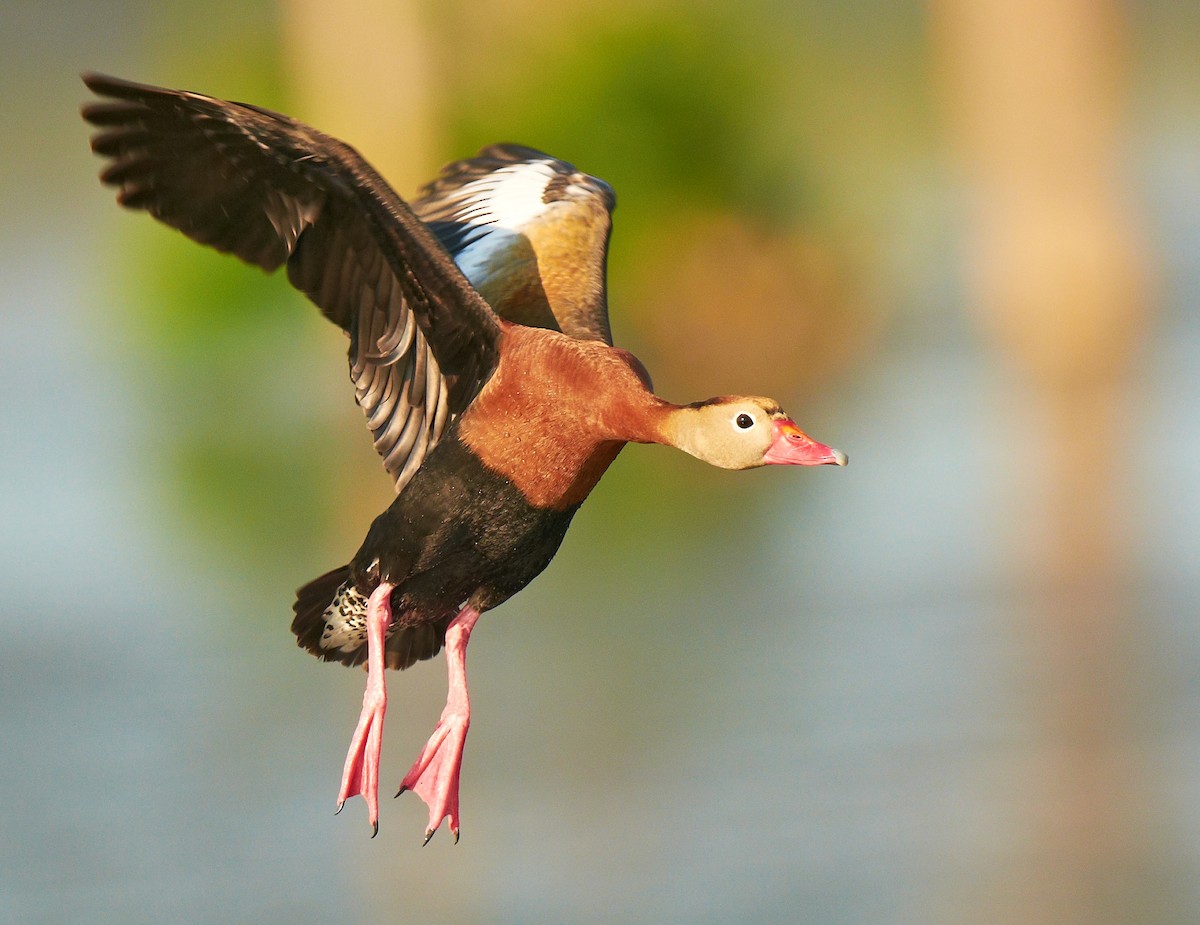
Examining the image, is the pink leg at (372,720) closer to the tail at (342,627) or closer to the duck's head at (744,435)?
the tail at (342,627)

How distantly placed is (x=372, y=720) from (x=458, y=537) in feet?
1.49

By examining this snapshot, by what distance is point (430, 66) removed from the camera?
1338 centimetres

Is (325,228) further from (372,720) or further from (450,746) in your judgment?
(450,746)

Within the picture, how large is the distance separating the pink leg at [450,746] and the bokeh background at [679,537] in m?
3.61

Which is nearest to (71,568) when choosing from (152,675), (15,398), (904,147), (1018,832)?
(152,675)

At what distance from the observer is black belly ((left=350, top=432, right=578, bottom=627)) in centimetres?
405

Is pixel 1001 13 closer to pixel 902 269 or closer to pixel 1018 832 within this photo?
pixel 902 269

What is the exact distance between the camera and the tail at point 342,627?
14.7ft

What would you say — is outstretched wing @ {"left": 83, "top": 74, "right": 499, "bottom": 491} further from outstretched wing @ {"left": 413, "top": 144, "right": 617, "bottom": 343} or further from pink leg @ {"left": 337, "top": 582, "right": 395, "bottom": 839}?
outstretched wing @ {"left": 413, "top": 144, "right": 617, "bottom": 343}

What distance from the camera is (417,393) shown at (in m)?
4.24

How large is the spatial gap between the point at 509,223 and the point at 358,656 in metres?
1.30

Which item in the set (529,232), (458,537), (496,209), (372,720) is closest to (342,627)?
(372,720)

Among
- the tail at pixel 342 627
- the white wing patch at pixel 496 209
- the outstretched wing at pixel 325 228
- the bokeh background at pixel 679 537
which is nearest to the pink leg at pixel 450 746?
the tail at pixel 342 627

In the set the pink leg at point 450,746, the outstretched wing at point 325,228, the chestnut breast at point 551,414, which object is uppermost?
the outstretched wing at point 325,228
